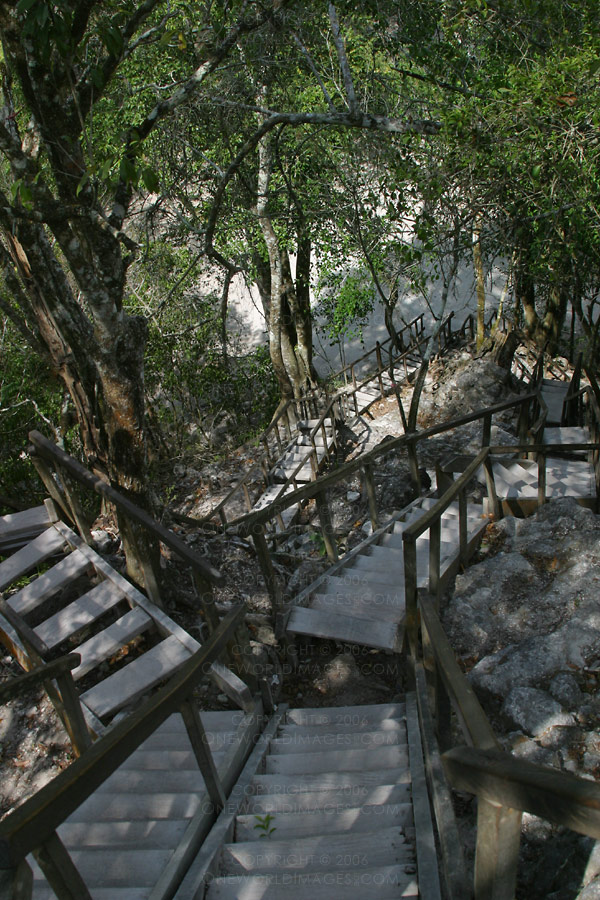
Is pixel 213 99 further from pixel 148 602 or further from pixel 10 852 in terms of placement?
pixel 10 852

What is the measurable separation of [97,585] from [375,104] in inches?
366

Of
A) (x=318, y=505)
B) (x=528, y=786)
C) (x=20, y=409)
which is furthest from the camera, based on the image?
(x=20, y=409)

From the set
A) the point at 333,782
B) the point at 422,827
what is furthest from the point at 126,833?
the point at 422,827

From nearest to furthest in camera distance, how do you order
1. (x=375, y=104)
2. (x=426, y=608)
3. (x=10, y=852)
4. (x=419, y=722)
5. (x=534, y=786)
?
(x=534, y=786)
(x=10, y=852)
(x=426, y=608)
(x=419, y=722)
(x=375, y=104)

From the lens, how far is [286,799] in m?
2.96

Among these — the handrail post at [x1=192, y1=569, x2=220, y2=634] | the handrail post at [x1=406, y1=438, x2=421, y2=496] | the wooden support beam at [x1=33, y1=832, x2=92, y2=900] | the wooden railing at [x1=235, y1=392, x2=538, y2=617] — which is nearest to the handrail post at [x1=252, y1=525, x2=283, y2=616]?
the wooden railing at [x1=235, y1=392, x2=538, y2=617]

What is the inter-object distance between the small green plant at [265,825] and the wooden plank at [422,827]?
0.66m

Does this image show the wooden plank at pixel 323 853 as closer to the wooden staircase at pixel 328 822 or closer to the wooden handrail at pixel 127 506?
the wooden staircase at pixel 328 822

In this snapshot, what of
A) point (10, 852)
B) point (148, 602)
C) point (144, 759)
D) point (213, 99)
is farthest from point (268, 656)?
point (213, 99)

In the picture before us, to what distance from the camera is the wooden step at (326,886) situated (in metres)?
2.29

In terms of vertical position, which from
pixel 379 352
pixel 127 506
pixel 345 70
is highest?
pixel 345 70

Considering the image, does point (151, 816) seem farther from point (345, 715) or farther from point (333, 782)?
point (345, 715)

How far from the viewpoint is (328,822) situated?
9.11 feet

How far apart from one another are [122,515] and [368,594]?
6.52 feet
